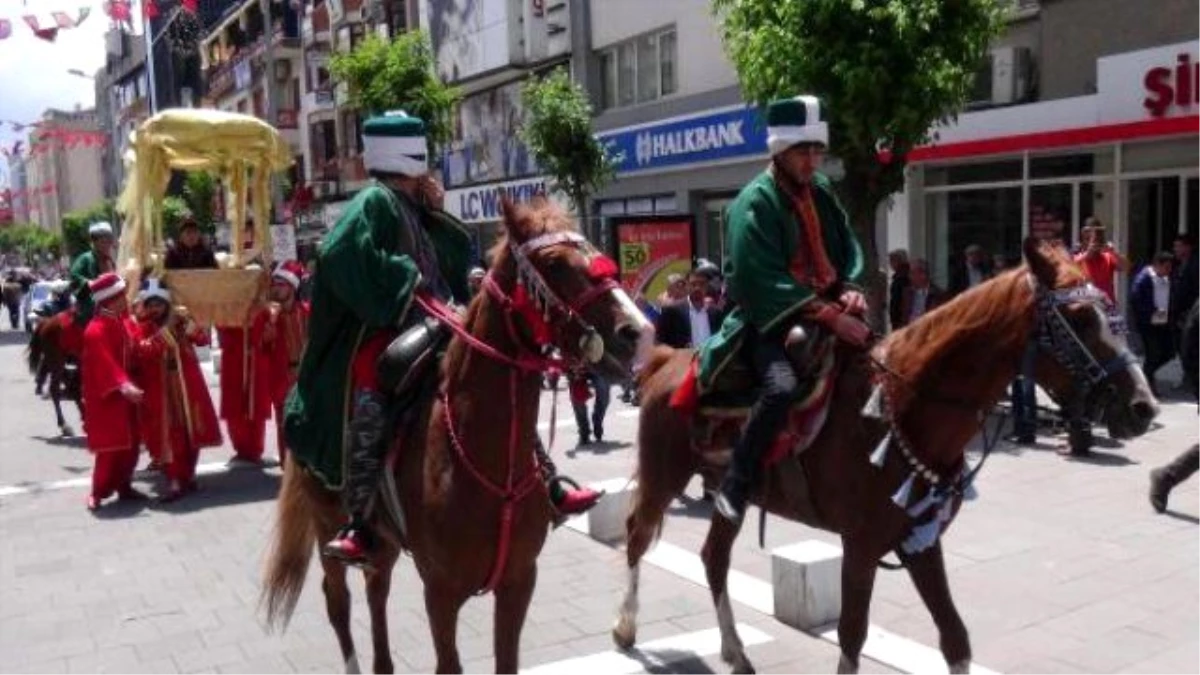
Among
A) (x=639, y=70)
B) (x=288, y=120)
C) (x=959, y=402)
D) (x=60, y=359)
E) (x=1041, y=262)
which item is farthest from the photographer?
(x=288, y=120)

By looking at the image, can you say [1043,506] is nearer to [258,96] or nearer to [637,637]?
[637,637]

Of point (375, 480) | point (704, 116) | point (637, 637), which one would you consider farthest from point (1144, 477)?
point (704, 116)

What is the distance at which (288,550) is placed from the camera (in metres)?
5.04

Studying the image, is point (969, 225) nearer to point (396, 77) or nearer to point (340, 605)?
point (396, 77)

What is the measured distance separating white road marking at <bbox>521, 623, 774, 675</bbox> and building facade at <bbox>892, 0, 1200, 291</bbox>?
10.2 metres

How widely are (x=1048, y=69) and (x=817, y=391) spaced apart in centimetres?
1230

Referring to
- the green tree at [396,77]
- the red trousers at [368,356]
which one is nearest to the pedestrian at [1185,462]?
the red trousers at [368,356]

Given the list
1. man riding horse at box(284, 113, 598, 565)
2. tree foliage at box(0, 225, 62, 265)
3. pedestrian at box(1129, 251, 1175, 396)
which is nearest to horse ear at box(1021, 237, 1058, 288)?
man riding horse at box(284, 113, 598, 565)

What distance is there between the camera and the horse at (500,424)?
3.36 m

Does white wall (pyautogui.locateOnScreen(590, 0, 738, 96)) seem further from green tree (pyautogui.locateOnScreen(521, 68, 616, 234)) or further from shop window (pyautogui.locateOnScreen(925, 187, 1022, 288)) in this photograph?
shop window (pyautogui.locateOnScreen(925, 187, 1022, 288))

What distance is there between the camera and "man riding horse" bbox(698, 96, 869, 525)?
176 inches

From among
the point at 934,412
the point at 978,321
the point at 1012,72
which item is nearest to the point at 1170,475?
the point at 934,412

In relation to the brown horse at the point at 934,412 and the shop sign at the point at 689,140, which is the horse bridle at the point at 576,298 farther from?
the shop sign at the point at 689,140

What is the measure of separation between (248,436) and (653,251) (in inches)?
246
